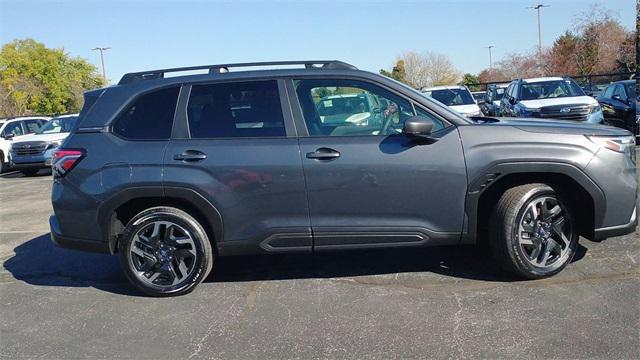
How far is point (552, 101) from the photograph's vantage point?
1344 centimetres

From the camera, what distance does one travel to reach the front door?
4.22 metres

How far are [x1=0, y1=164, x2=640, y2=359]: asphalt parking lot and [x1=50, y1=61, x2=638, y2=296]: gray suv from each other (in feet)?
1.10

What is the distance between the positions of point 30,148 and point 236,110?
512 inches

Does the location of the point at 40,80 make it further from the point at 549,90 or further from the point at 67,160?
the point at 67,160

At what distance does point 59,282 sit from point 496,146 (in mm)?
4223

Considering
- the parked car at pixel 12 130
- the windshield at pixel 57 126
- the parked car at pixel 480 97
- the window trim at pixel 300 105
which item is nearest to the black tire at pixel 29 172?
the parked car at pixel 12 130

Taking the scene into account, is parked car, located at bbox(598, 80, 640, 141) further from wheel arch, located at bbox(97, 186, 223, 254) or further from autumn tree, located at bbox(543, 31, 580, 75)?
autumn tree, located at bbox(543, 31, 580, 75)

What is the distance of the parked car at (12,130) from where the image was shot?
53.8ft

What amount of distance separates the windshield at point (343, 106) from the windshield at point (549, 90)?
36.8 feet

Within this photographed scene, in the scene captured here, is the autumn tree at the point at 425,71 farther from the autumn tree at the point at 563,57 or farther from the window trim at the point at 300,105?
the window trim at the point at 300,105

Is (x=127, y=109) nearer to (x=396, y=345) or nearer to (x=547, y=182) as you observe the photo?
(x=396, y=345)

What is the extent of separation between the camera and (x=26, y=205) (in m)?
9.61

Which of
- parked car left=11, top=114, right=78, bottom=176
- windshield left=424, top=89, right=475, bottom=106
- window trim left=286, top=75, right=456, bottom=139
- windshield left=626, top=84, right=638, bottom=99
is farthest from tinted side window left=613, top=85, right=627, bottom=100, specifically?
parked car left=11, top=114, right=78, bottom=176

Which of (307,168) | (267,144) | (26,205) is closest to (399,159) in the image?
(307,168)
